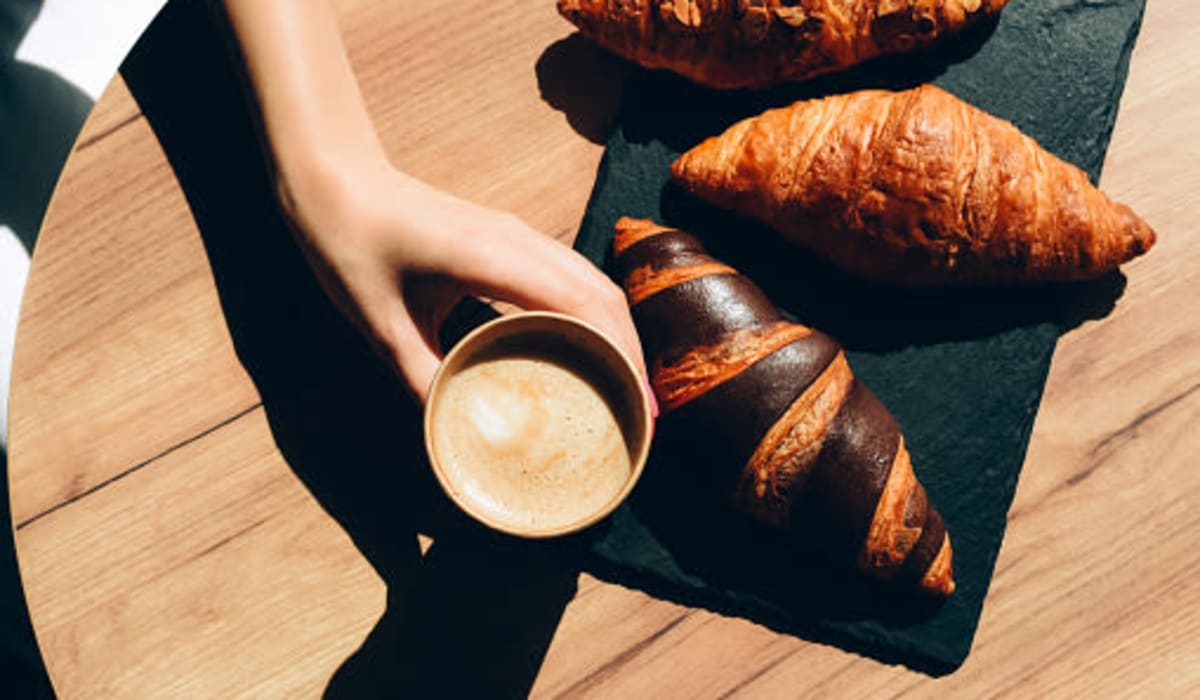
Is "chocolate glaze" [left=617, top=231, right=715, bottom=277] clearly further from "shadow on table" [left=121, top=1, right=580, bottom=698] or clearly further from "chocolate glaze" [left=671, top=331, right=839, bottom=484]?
"shadow on table" [left=121, top=1, right=580, bottom=698]

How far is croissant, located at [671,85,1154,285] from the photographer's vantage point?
3.46 ft

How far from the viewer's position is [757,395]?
1.01m

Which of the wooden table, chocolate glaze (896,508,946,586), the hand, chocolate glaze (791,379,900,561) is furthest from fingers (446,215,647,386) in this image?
chocolate glaze (896,508,946,586)

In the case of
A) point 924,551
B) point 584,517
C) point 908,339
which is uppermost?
point 584,517

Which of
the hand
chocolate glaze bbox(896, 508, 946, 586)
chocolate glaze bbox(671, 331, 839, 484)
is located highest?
the hand

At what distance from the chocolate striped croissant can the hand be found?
0.06m

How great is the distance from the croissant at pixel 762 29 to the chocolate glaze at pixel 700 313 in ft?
0.88

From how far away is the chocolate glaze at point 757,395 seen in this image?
3.30ft

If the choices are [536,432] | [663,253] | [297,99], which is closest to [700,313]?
[663,253]

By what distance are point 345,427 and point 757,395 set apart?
0.47m

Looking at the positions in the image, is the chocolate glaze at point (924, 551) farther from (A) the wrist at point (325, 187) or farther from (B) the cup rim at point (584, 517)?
(A) the wrist at point (325, 187)

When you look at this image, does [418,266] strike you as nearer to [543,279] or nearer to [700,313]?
[543,279]

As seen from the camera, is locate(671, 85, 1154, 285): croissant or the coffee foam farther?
locate(671, 85, 1154, 285): croissant

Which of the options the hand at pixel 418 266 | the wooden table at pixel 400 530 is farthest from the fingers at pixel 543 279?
the wooden table at pixel 400 530
